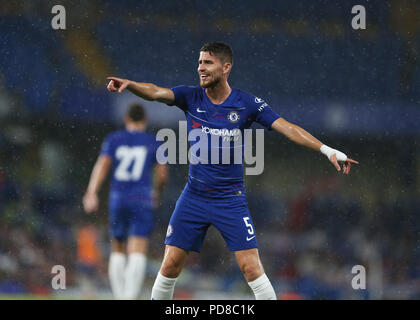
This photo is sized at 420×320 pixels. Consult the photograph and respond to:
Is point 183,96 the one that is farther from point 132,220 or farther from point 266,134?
point 266,134

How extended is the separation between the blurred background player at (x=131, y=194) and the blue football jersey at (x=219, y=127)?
6.03ft

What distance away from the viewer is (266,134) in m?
11.1

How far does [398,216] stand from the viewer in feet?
35.7

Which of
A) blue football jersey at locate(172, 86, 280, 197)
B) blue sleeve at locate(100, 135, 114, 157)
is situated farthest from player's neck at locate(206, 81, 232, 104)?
blue sleeve at locate(100, 135, 114, 157)

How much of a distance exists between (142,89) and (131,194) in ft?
8.21

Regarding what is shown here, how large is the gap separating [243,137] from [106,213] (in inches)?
253

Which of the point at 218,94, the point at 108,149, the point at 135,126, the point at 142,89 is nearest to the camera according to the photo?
the point at 142,89

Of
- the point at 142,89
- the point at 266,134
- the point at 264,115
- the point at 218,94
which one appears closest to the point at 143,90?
the point at 142,89

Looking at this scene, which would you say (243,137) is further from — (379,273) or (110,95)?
(110,95)

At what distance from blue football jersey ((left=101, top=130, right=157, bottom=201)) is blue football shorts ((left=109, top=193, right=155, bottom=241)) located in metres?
0.09

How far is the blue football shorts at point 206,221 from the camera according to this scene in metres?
4.44

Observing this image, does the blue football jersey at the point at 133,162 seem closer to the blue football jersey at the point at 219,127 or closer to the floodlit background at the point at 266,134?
the blue football jersey at the point at 219,127

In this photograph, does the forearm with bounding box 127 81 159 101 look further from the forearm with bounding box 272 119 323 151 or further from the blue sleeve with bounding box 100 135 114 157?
the blue sleeve with bounding box 100 135 114 157

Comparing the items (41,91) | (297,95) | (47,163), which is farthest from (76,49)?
(297,95)
